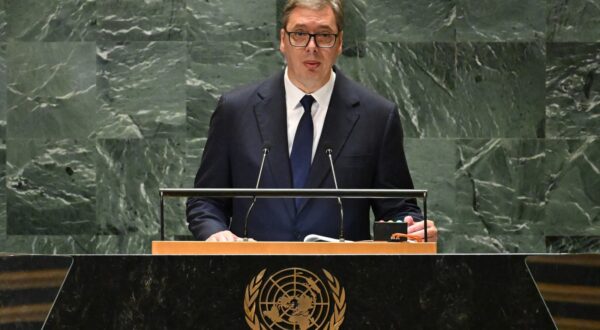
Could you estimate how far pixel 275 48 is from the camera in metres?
6.30

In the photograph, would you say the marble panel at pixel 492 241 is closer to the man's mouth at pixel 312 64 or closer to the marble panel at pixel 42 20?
the man's mouth at pixel 312 64

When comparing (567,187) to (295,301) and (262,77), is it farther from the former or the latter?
(295,301)

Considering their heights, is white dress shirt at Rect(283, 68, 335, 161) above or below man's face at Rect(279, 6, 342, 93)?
below

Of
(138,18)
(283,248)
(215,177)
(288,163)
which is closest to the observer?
(283,248)

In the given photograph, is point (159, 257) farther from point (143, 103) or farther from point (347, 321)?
point (143, 103)

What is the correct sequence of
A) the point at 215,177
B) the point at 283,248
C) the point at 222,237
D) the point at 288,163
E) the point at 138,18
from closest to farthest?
the point at 283,248 → the point at 222,237 → the point at 288,163 → the point at 215,177 → the point at 138,18

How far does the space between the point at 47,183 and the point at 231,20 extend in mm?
1403

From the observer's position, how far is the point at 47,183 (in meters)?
6.30

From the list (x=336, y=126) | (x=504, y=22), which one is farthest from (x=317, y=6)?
(x=504, y=22)

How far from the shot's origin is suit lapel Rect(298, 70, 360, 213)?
4.19m

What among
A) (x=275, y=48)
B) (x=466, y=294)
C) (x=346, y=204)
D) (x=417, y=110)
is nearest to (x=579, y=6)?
(x=417, y=110)

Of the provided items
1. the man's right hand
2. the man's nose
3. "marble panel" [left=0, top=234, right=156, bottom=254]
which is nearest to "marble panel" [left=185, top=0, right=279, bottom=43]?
"marble panel" [left=0, top=234, right=156, bottom=254]

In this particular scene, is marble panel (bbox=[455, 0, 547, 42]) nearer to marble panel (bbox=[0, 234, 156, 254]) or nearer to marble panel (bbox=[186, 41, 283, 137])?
marble panel (bbox=[186, 41, 283, 137])

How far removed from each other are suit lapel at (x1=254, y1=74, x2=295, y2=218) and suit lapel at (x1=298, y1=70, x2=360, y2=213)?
0.30 ft
